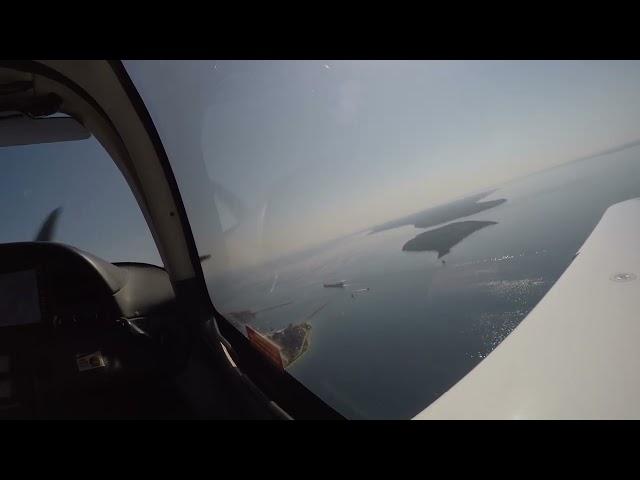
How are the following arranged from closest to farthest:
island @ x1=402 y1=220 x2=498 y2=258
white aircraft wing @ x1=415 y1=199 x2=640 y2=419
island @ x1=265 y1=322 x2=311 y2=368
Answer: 1. white aircraft wing @ x1=415 y1=199 x2=640 y2=419
2. island @ x1=402 y1=220 x2=498 y2=258
3. island @ x1=265 y1=322 x2=311 y2=368

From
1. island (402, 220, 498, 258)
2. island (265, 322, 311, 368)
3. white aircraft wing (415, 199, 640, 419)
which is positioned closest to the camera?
white aircraft wing (415, 199, 640, 419)

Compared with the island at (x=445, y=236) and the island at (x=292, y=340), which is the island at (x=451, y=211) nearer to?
the island at (x=445, y=236)

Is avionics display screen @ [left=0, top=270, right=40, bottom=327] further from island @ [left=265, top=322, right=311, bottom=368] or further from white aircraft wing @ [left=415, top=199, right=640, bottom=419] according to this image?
white aircraft wing @ [left=415, top=199, right=640, bottom=419]

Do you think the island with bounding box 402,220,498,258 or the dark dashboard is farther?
the dark dashboard

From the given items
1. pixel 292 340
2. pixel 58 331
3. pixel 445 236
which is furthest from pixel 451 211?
pixel 58 331

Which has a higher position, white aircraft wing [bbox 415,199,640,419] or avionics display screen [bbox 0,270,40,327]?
avionics display screen [bbox 0,270,40,327]

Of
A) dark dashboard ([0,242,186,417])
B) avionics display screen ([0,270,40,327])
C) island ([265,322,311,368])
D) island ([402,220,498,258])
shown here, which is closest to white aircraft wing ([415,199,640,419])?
island ([402,220,498,258])

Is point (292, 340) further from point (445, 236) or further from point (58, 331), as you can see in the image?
point (58, 331)

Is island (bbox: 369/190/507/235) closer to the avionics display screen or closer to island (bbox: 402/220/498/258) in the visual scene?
island (bbox: 402/220/498/258)
